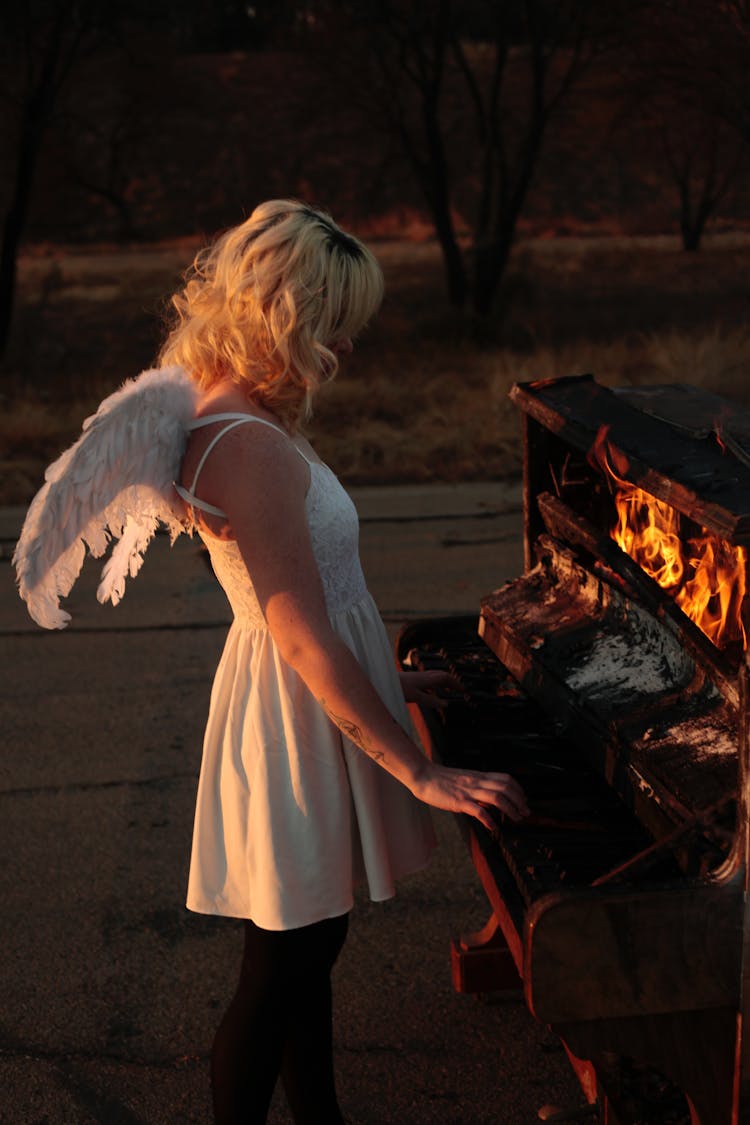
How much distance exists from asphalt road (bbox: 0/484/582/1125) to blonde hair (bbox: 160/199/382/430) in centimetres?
165

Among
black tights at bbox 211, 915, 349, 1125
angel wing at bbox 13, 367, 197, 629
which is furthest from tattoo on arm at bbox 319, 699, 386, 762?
angel wing at bbox 13, 367, 197, 629

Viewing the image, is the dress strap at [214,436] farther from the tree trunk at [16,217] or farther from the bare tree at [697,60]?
the tree trunk at [16,217]

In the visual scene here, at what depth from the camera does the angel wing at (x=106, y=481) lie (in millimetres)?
2156

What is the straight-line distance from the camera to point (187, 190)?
40.0 m

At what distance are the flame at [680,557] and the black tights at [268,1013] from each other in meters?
0.87

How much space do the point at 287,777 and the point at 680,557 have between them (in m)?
0.94

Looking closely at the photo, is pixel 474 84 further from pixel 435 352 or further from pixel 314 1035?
pixel 314 1035

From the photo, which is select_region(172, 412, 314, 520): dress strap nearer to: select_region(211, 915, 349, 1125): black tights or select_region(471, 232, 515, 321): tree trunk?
select_region(211, 915, 349, 1125): black tights

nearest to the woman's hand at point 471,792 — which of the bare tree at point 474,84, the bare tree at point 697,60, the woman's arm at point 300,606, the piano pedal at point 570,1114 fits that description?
the woman's arm at point 300,606

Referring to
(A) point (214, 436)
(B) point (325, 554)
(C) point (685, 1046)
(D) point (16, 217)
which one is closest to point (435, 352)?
(D) point (16, 217)

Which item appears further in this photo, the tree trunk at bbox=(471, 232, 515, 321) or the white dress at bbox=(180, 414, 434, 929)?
the tree trunk at bbox=(471, 232, 515, 321)

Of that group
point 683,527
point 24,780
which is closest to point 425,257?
point 24,780

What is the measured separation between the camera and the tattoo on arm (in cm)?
208

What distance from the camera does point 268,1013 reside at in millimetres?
2230
